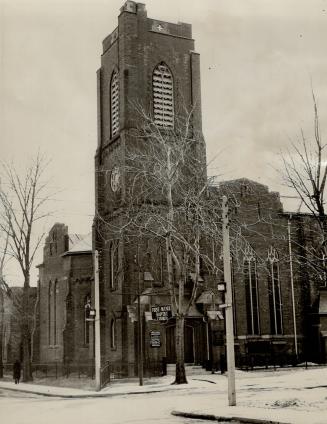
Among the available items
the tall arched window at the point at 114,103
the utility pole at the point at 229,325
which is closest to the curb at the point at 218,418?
the utility pole at the point at 229,325

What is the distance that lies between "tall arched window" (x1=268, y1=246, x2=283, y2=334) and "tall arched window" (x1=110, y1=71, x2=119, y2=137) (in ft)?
42.5

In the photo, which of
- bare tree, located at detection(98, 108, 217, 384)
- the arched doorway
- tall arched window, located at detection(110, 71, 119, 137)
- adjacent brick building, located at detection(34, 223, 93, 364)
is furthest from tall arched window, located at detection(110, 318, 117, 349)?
tall arched window, located at detection(110, 71, 119, 137)

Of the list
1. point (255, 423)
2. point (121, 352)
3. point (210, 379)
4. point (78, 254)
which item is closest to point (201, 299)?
point (121, 352)

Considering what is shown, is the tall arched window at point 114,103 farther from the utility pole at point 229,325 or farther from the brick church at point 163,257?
the utility pole at point 229,325

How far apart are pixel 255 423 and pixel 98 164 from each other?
102 ft

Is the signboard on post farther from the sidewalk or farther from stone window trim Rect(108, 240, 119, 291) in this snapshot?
stone window trim Rect(108, 240, 119, 291)

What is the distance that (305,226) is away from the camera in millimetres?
42062

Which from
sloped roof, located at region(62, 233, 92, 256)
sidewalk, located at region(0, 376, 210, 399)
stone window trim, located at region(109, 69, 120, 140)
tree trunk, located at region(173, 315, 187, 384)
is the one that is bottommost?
sidewalk, located at region(0, 376, 210, 399)

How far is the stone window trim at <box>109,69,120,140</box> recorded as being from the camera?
4094 centimetres

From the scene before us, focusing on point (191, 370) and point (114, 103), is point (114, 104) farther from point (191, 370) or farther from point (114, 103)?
point (191, 370)

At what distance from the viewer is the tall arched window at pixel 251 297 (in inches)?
1574

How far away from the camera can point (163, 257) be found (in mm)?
37219

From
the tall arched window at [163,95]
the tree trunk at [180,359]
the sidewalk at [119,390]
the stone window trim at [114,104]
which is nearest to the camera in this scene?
the sidewalk at [119,390]

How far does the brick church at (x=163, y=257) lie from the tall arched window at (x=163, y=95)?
71 millimetres
